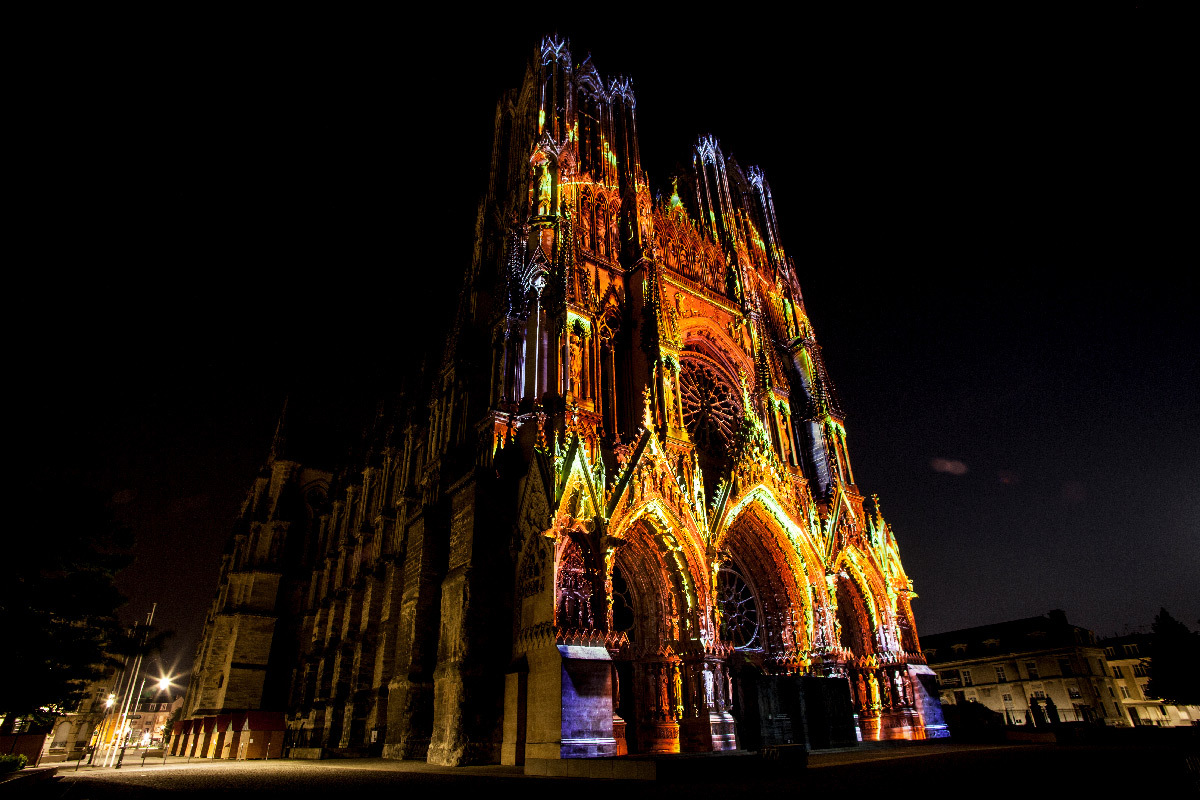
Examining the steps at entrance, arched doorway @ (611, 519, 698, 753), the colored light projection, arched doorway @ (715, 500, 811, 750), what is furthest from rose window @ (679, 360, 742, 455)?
the steps at entrance

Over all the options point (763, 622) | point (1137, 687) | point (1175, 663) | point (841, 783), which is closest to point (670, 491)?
point (763, 622)

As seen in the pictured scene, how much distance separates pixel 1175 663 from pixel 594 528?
110 feet

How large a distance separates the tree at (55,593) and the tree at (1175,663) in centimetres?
4267

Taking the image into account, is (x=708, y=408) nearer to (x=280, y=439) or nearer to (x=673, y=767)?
(x=673, y=767)

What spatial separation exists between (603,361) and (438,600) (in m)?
9.87

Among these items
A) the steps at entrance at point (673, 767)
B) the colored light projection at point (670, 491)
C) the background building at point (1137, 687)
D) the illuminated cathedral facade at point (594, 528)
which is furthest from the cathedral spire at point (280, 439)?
the background building at point (1137, 687)

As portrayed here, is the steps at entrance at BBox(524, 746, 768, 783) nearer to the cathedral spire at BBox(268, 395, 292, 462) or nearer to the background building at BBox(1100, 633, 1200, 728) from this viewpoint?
the cathedral spire at BBox(268, 395, 292, 462)

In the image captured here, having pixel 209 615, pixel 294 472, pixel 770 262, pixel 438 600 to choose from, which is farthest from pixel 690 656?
pixel 209 615

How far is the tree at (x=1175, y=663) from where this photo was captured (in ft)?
99.0

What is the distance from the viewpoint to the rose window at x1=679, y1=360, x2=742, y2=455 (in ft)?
83.8

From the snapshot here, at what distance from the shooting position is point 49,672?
497 inches

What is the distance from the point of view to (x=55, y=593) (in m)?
12.7

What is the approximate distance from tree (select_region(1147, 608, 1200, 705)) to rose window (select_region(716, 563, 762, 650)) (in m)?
24.8

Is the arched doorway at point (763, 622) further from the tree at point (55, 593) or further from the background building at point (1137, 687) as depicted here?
the background building at point (1137, 687)
